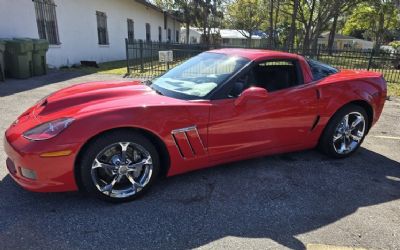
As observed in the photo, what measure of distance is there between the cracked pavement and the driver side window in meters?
0.98

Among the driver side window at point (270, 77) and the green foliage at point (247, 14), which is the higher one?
the green foliage at point (247, 14)

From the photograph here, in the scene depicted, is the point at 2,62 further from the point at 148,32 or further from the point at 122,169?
the point at 148,32

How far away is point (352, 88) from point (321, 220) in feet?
6.42

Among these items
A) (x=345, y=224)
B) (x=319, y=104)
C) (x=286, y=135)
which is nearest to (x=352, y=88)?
(x=319, y=104)

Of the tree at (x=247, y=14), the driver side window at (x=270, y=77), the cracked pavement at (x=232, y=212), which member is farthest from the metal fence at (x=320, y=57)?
the tree at (x=247, y=14)

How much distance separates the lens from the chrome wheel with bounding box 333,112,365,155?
4.11m

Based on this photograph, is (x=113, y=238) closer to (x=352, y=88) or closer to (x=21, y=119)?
(x=21, y=119)

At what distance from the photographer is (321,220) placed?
2.84 meters

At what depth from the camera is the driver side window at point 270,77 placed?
344 cm

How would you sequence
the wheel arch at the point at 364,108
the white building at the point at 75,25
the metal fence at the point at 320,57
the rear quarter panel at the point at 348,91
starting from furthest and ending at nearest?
the metal fence at the point at 320,57, the white building at the point at 75,25, the wheel arch at the point at 364,108, the rear quarter panel at the point at 348,91

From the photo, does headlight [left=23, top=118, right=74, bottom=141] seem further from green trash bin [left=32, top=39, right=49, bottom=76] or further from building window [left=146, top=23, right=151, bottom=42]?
building window [left=146, top=23, right=151, bottom=42]

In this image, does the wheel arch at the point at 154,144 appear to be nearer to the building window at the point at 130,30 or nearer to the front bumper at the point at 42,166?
the front bumper at the point at 42,166

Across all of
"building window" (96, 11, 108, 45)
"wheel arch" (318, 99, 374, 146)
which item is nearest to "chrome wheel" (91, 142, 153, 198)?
"wheel arch" (318, 99, 374, 146)

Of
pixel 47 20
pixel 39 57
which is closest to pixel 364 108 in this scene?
pixel 39 57
